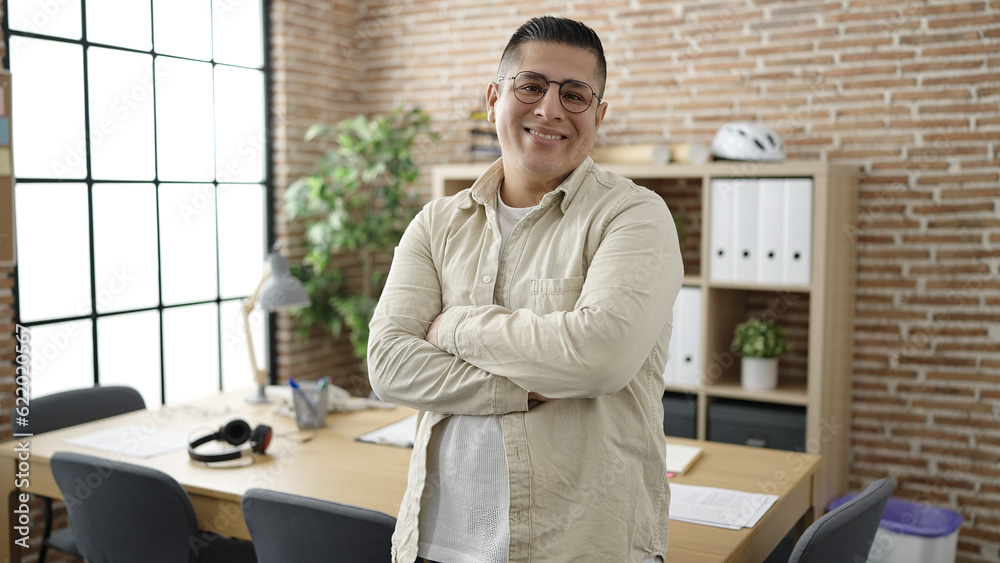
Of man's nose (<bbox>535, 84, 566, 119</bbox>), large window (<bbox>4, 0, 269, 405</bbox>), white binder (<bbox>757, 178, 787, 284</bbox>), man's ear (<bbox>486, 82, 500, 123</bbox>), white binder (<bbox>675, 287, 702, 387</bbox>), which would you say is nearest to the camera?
man's nose (<bbox>535, 84, 566, 119</bbox>)

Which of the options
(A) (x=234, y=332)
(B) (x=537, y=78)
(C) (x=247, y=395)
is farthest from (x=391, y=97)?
(B) (x=537, y=78)

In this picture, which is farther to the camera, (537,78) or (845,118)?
(845,118)

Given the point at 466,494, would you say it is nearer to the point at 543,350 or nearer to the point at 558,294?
the point at 543,350

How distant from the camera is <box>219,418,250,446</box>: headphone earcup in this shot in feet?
8.67

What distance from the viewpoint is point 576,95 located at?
161cm

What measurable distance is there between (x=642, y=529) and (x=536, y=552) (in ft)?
0.67

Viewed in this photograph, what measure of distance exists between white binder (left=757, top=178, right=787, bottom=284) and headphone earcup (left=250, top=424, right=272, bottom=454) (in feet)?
7.26

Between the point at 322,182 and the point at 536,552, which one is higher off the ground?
the point at 322,182

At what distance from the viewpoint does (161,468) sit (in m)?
2.49

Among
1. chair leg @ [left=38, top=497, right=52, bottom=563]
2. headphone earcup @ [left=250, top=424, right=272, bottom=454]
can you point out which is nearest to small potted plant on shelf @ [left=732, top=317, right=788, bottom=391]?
headphone earcup @ [left=250, top=424, right=272, bottom=454]

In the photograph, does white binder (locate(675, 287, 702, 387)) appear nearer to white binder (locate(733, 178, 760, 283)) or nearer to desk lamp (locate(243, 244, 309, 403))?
white binder (locate(733, 178, 760, 283))

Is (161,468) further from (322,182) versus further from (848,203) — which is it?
(848,203)

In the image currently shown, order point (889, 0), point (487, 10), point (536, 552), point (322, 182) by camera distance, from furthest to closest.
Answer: point (487, 10) → point (322, 182) → point (889, 0) → point (536, 552)

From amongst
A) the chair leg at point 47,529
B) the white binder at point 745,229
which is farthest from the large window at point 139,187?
the white binder at point 745,229
